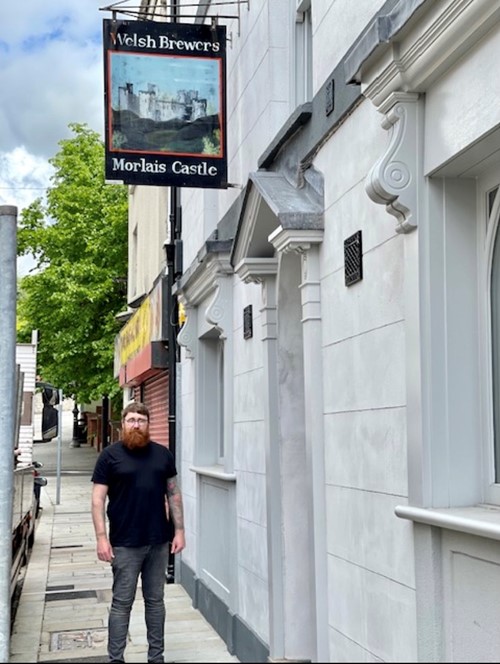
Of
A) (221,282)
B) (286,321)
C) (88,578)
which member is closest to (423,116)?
(286,321)

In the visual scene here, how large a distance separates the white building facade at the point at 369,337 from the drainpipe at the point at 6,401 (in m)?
1.70

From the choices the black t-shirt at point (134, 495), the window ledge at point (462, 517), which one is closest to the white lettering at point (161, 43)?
the black t-shirt at point (134, 495)

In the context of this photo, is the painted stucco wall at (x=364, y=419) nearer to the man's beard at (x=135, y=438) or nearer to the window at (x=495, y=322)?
the window at (x=495, y=322)

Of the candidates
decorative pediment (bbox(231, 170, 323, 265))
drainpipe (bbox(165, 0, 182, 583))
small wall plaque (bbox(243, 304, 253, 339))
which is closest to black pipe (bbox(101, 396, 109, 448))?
drainpipe (bbox(165, 0, 182, 583))

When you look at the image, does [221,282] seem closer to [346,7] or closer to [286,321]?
[286,321]

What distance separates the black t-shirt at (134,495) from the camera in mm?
6309

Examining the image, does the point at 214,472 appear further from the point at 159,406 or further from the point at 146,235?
the point at 146,235

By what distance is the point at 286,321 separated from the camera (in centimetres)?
671

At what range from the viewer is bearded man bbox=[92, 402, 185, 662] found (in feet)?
20.7

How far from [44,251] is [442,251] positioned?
80.5ft

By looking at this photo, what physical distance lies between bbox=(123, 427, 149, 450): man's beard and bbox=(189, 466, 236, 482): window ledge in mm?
1917

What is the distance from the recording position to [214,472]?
8.99 m

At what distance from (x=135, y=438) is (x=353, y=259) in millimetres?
2219

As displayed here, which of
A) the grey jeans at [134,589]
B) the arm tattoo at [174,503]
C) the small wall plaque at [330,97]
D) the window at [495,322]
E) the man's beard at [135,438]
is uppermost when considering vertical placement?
the small wall plaque at [330,97]
